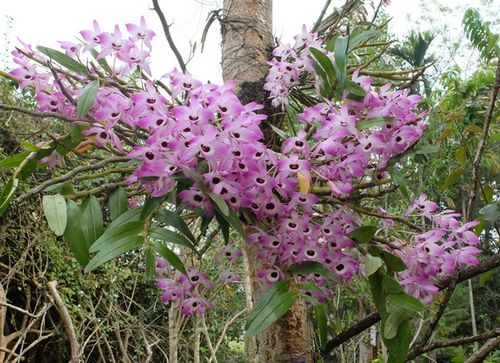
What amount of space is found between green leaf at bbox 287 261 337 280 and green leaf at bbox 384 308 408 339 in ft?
0.23

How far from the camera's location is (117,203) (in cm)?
48

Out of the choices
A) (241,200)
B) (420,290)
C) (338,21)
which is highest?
(338,21)

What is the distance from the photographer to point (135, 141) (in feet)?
1.79

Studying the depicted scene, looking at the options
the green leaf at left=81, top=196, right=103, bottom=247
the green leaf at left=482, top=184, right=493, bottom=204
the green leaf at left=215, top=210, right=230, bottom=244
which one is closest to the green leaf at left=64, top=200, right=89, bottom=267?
the green leaf at left=81, top=196, right=103, bottom=247

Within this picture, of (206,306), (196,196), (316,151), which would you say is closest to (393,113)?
(316,151)

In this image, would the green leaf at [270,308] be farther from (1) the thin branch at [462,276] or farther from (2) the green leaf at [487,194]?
(2) the green leaf at [487,194]

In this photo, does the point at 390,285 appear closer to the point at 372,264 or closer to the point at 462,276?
the point at 372,264

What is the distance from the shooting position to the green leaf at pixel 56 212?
0.40 metres

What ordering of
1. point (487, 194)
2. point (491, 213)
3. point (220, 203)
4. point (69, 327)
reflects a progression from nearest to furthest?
point (220, 203)
point (491, 213)
point (487, 194)
point (69, 327)

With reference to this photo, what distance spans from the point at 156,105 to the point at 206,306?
0.30 m

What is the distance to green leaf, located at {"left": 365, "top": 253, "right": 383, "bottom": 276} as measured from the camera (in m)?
0.43

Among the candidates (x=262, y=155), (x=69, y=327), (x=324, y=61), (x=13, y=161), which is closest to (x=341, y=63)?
(x=324, y=61)

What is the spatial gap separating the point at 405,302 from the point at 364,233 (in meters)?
0.08

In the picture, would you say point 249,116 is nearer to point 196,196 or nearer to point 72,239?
point 196,196
